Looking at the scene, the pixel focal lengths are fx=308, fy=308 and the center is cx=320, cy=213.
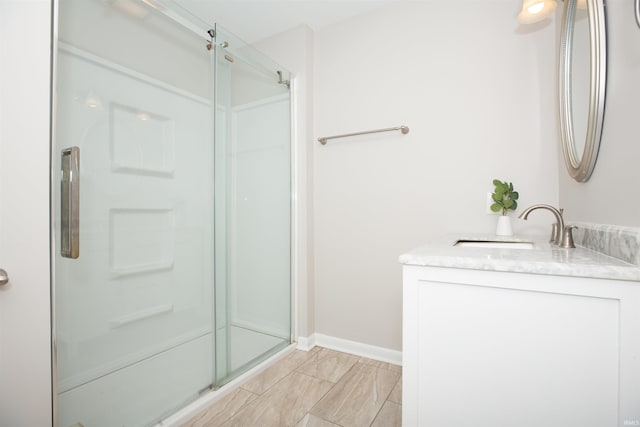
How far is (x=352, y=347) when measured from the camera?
2.03m

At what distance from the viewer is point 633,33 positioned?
0.81 metres

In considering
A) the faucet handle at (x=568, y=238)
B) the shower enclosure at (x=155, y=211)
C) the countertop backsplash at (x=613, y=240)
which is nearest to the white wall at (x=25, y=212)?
the shower enclosure at (x=155, y=211)

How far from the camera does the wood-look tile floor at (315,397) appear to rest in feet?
4.48

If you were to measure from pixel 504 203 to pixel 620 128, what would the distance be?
0.68 meters

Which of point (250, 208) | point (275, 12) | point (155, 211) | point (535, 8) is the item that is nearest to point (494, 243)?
point (535, 8)

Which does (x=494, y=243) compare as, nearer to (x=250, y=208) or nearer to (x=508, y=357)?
(x=508, y=357)

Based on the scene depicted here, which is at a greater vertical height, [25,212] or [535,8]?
[535,8]

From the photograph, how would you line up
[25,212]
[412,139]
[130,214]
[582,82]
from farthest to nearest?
[412,139], [130,214], [582,82], [25,212]

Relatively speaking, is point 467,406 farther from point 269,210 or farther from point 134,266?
point 269,210

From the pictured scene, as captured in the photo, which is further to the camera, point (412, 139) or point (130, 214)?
point (412, 139)

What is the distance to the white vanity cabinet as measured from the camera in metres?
0.72

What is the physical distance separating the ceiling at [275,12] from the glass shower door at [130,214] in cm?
59

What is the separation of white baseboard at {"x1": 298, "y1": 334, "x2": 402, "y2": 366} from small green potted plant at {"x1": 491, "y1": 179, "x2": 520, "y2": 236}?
938 millimetres

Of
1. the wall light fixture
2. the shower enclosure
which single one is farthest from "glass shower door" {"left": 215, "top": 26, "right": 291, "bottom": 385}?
the wall light fixture
